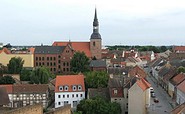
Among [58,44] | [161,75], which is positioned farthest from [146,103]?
[58,44]

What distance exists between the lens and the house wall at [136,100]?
51.1 meters

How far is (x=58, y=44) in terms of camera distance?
120562mm

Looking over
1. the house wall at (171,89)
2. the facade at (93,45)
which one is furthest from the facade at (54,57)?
the house wall at (171,89)

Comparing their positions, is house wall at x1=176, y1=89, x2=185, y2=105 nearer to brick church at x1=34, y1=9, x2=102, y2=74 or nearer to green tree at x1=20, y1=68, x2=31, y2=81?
green tree at x1=20, y1=68, x2=31, y2=81

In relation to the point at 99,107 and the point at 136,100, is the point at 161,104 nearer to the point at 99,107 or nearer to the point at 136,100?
the point at 136,100

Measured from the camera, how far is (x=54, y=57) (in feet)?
353

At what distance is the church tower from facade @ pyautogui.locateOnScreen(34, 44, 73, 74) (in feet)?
25.9

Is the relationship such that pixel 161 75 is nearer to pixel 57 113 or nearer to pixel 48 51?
pixel 48 51

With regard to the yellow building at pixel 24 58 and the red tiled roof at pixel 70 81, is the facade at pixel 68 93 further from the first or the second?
the yellow building at pixel 24 58

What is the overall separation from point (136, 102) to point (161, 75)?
106 ft

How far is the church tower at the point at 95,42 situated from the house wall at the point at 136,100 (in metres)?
55.6

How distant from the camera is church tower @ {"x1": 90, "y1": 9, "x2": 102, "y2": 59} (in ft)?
346

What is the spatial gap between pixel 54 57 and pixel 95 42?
13.3m

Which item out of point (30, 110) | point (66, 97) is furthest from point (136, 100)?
point (30, 110)
